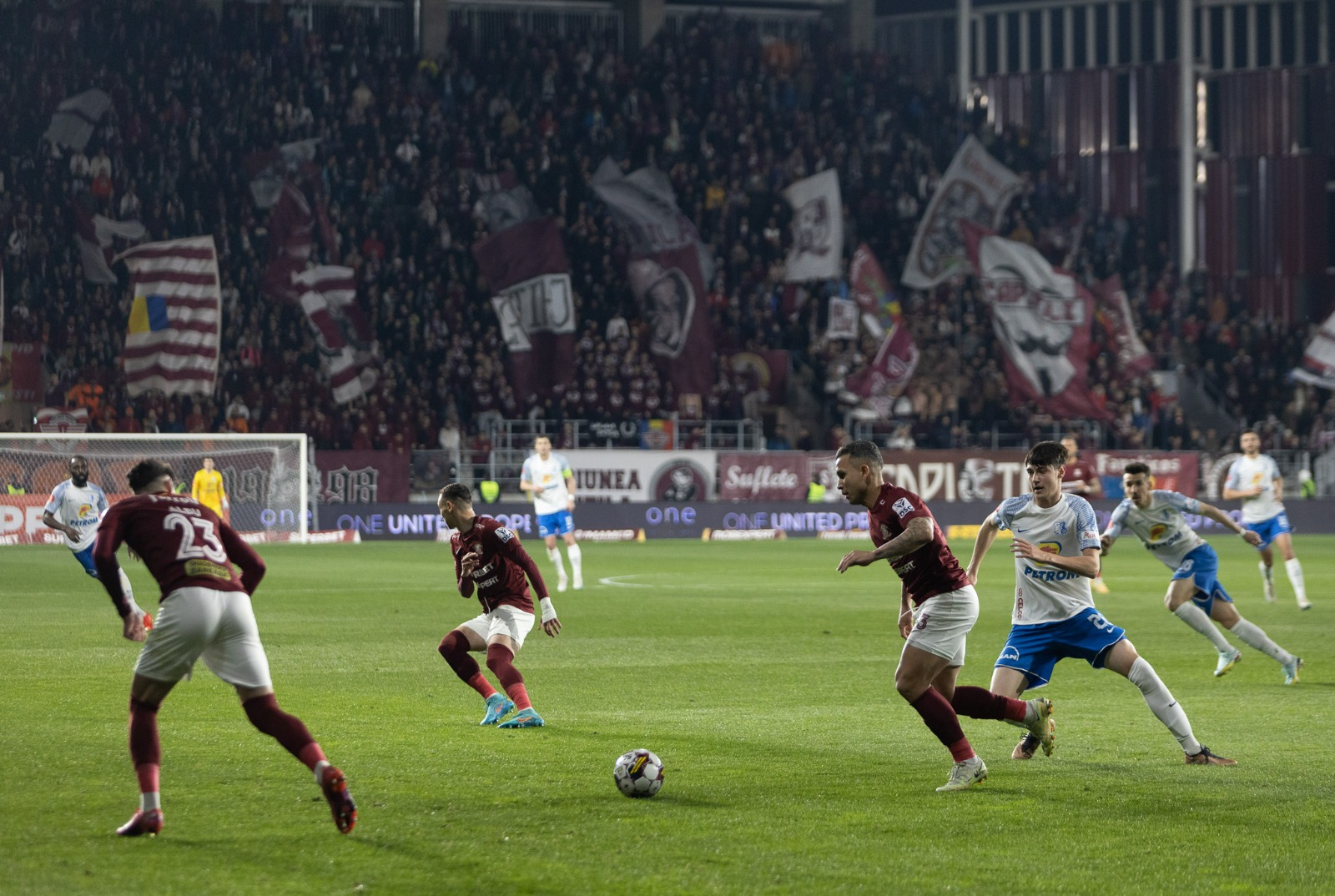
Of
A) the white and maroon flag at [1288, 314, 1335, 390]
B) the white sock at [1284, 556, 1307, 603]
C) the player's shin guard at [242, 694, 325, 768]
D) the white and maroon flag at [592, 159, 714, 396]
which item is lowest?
the white sock at [1284, 556, 1307, 603]

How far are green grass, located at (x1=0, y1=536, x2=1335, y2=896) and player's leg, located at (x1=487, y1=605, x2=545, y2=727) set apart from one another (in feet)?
0.68

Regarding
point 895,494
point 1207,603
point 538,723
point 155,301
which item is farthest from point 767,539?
point 895,494

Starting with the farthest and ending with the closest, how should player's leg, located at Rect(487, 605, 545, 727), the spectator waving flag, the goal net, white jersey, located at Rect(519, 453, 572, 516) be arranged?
the spectator waving flag → the goal net → white jersey, located at Rect(519, 453, 572, 516) → player's leg, located at Rect(487, 605, 545, 727)

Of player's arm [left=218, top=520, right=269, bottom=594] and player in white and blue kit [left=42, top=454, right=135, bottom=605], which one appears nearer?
player's arm [left=218, top=520, right=269, bottom=594]

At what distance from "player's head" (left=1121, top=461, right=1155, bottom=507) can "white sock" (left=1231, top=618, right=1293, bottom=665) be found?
1.24 meters

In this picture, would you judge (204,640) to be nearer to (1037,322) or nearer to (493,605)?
(493,605)

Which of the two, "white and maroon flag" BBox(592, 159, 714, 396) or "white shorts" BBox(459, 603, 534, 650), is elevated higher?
"white and maroon flag" BBox(592, 159, 714, 396)

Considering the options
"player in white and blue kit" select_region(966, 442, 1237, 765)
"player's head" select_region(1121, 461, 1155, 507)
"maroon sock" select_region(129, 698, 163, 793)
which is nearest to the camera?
"maroon sock" select_region(129, 698, 163, 793)

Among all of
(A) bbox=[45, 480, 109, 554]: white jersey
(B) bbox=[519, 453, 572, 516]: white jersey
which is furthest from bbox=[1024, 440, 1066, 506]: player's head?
A: (B) bbox=[519, 453, 572, 516]: white jersey

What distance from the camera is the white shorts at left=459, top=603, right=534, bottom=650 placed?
1160 centimetres

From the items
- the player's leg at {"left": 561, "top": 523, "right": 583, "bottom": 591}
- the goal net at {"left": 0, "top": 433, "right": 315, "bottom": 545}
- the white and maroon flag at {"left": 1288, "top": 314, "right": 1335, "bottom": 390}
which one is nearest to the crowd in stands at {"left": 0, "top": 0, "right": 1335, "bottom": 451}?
the white and maroon flag at {"left": 1288, "top": 314, "right": 1335, "bottom": 390}

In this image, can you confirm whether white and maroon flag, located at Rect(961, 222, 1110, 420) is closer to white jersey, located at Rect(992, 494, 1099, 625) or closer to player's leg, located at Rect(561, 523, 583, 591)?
player's leg, located at Rect(561, 523, 583, 591)

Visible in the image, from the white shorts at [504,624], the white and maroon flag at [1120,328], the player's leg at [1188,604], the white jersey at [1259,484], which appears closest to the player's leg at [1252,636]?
the player's leg at [1188,604]

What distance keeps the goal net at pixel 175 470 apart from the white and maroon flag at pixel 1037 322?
18677mm
